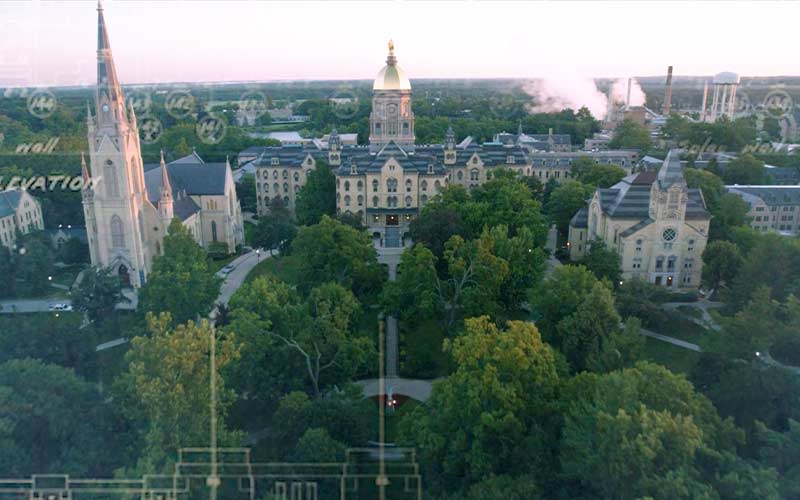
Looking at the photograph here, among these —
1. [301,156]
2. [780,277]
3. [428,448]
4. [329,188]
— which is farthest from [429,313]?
[301,156]

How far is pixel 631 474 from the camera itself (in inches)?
567

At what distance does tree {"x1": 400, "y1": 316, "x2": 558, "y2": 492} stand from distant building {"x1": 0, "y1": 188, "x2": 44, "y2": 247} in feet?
119

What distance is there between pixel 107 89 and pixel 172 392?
22372 millimetres

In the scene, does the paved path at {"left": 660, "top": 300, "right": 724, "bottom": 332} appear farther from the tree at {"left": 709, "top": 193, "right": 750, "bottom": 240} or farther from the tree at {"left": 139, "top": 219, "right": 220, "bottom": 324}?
the tree at {"left": 139, "top": 219, "right": 220, "bottom": 324}

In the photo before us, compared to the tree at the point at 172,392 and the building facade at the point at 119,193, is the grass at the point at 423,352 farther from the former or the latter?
the building facade at the point at 119,193

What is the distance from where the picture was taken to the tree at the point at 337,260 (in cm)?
3080

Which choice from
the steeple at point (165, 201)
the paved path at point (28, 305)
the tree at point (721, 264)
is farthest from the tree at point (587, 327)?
the paved path at point (28, 305)

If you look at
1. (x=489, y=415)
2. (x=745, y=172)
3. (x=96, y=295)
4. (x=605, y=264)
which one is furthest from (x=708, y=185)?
(x=96, y=295)

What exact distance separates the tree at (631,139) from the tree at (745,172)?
17.0m

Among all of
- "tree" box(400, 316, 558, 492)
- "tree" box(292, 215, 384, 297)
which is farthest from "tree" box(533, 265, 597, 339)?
"tree" box(292, 215, 384, 297)

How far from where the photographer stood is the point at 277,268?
39562mm

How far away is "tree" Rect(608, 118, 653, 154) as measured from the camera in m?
70.0

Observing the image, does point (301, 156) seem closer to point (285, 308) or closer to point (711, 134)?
point (285, 308)

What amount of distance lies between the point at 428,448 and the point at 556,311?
1173 centimetres
